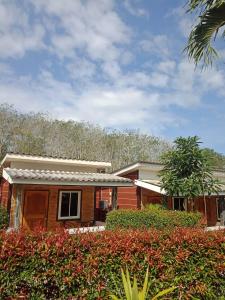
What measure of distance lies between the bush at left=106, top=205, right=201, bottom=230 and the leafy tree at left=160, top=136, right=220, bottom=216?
1628 millimetres

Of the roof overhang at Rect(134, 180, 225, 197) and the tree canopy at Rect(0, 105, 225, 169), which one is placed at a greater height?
the tree canopy at Rect(0, 105, 225, 169)

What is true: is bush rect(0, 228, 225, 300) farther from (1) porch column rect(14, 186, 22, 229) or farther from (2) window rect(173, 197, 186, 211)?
(2) window rect(173, 197, 186, 211)

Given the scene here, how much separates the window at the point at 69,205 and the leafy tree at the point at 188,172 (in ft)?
18.8

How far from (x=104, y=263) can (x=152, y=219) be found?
891cm

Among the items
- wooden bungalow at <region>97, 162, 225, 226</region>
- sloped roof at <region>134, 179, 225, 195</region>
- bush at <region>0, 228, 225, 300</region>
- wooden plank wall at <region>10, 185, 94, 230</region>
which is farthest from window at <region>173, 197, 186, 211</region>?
bush at <region>0, 228, 225, 300</region>

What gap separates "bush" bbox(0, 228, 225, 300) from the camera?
386cm

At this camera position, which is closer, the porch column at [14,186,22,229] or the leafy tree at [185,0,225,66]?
the leafy tree at [185,0,225,66]

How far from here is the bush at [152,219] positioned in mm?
12594

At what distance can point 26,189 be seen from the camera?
15.7 meters

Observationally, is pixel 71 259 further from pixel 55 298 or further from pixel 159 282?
pixel 159 282

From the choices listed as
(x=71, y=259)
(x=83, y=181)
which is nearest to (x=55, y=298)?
(x=71, y=259)

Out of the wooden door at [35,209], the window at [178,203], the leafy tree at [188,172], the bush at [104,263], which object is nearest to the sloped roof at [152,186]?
the leafy tree at [188,172]

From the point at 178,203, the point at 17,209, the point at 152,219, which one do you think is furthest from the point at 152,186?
the point at 17,209

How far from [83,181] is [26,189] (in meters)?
4.02
